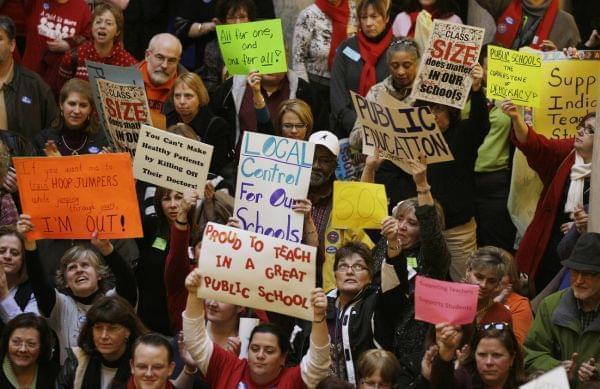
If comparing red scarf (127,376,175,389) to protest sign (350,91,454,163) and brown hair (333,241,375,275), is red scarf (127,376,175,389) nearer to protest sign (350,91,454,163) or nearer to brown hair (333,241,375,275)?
brown hair (333,241,375,275)

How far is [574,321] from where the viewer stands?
10594 mm

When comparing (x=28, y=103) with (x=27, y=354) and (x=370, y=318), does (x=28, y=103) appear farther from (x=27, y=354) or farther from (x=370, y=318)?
(x=370, y=318)

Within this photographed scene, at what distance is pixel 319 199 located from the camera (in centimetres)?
1223

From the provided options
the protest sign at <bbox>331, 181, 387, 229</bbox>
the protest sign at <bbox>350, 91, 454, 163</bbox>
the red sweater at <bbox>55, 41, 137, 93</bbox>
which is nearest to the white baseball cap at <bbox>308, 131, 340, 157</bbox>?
the protest sign at <bbox>350, 91, 454, 163</bbox>

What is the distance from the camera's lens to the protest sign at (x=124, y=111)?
1269cm

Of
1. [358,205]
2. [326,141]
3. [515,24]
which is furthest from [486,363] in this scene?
[515,24]

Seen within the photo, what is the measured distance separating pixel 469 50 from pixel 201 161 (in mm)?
2268

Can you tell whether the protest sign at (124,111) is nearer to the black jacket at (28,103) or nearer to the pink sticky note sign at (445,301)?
the black jacket at (28,103)

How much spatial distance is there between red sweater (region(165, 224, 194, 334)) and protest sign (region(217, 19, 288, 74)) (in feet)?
7.25

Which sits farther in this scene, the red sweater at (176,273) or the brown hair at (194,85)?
the brown hair at (194,85)

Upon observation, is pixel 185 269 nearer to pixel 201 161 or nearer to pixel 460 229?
pixel 201 161

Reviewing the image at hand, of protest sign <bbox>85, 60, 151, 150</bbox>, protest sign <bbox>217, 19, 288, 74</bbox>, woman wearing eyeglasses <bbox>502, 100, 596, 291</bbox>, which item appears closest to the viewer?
woman wearing eyeglasses <bbox>502, 100, 596, 291</bbox>

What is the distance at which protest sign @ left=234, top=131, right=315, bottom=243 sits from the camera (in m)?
11.6

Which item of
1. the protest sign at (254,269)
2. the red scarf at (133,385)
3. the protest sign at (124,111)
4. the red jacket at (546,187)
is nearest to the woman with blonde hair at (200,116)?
the protest sign at (124,111)
